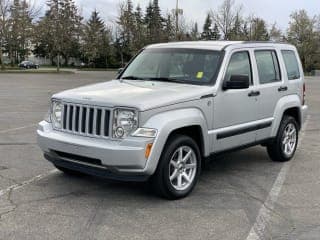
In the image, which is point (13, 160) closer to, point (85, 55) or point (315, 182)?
point (315, 182)

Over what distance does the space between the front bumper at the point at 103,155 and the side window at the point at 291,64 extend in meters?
3.73

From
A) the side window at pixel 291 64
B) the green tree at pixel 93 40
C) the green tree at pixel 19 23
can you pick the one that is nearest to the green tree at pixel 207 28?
the green tree at pixel 93 40

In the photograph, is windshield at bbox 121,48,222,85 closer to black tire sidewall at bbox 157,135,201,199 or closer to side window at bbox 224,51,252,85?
side window at bbox 224,51,252,85

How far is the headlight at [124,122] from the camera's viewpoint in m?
5.37

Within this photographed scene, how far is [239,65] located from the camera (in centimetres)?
693

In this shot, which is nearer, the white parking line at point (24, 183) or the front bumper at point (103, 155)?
the front bumper at point (103, 155)

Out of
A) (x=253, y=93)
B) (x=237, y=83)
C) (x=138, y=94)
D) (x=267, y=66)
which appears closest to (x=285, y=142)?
(x=267, y=66)

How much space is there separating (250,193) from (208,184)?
0.63 m

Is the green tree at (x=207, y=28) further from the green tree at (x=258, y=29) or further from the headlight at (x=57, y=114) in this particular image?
the headlight at (x=57, y=114)

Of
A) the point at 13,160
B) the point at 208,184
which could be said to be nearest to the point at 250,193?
the point at 208,184

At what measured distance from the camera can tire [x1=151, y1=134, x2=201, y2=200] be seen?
220 inches

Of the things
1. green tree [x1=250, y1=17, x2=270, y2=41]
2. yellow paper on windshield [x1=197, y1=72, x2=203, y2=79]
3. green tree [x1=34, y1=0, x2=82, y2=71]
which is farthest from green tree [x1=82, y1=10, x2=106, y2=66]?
yellow paper on windshield [x1=197, y1=72, x2=203, y2=79]

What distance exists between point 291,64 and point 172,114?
3477 millimetres

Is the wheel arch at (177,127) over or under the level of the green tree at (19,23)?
under
